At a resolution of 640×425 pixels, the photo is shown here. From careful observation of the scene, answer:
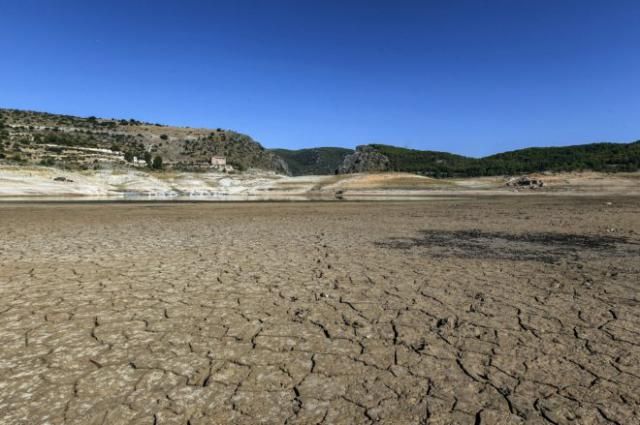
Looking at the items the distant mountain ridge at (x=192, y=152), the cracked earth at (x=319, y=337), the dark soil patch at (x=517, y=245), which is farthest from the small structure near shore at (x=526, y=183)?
the cracked earth at (x=319, y=337)

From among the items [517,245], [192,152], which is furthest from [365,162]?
[517,245]

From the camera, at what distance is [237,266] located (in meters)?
7.85

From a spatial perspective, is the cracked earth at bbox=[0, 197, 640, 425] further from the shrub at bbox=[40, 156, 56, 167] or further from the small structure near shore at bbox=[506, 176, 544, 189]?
the shrub at bbox=[40, 156, 56, 167]

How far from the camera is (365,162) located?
408ft

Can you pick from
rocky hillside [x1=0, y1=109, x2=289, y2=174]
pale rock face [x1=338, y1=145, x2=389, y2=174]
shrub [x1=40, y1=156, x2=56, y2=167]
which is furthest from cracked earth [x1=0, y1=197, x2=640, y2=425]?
pale rock face [x1=338, y1=145, x2=389, y2=174]

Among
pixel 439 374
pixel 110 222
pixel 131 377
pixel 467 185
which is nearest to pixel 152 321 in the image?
pixel 131 377

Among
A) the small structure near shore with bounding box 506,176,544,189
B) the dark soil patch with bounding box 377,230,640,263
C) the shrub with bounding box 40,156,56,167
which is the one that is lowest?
the dark soil patch with bounding box 377,230,640,263

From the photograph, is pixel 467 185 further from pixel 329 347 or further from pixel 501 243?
pixel 329 347

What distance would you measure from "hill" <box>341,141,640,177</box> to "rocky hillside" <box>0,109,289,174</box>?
40.2 metres

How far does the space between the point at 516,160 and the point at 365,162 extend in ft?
148

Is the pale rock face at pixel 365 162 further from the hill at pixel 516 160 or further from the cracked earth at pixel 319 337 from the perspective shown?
the cracked earth at pixel 319 337

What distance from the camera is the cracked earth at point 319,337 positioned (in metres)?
3.08

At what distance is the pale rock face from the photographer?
4804 inches

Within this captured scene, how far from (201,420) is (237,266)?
5032 mm
